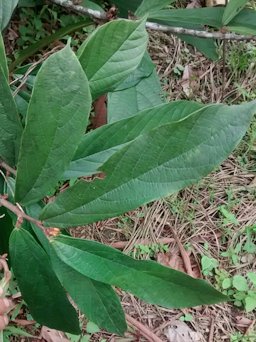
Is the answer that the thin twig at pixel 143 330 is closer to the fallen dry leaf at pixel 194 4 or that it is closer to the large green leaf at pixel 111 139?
the large green leaf at pixel 111 139

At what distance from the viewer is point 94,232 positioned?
1869 mm

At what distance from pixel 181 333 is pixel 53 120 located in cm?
133

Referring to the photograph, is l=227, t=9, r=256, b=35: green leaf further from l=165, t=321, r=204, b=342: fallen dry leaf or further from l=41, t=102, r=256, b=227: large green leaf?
l=165, t=321, r=204, b=342: fallen dry leaf

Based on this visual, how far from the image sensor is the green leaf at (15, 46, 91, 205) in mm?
674

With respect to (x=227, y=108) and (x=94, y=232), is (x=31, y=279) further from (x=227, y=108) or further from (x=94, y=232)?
(x=94, y=232)

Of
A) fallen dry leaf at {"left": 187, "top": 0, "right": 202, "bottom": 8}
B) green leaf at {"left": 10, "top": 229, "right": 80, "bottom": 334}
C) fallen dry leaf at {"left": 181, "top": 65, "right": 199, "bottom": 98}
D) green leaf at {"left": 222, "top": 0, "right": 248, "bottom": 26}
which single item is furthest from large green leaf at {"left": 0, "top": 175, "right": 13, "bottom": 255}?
fallen dry leaf at {"left": 187, "top": 0, "right": 202, "bottom": 8}

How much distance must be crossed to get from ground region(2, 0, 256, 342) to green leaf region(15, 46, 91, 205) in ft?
3.54

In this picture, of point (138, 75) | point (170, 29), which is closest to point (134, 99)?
point (138, 75)

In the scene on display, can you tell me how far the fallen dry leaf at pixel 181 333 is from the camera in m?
1.87

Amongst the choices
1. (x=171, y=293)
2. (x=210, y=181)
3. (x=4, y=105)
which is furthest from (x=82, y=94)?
(x=210, y=181)

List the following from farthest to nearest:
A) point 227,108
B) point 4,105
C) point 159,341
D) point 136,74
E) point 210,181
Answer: point 210,181 < point 159,341 < point 136,74 < point 4,105 < point 227,108

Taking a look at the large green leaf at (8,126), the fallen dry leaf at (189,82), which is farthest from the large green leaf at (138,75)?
the fallen dry leaf at (189,82)

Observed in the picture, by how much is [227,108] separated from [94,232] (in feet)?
4.12

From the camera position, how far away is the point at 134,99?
1.31 meters
